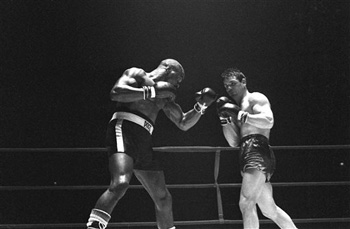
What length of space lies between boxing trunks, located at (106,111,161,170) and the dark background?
1.80m

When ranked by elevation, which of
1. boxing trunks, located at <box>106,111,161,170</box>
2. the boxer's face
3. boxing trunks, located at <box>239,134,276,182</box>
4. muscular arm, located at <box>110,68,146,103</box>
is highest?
muscular arm, located at <box>110,68,146,103</box>

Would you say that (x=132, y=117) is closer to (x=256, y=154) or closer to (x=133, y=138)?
(x=133, y=138)

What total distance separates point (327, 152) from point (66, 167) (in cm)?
267

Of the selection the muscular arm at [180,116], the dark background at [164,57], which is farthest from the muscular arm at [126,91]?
Answer: the dark background at [164,57]

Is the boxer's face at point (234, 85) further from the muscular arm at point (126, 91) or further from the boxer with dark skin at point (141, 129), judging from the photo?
the muscular arm at point (126, 91)

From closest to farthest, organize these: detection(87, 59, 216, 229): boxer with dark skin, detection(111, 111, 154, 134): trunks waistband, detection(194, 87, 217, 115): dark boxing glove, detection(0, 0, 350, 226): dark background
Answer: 1. detection(87, 59, 216, 229): boxer with dark skin
2. detection(111, 111, 154, 134): trunks waistband
3. detection(194, 87, 217, 115): dark boxing glove
4. detection(0, 0, 350, 226): dark background

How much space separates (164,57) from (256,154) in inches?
77.0

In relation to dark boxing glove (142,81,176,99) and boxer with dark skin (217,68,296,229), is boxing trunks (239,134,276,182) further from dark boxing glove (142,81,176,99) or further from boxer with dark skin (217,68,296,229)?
dark boxing glove (142,81,176,99)

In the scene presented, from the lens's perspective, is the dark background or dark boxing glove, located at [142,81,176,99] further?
the dark background

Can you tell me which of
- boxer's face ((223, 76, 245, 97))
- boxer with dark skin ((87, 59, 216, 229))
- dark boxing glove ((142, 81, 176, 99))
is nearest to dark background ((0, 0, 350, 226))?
boxer's face ((223, 76, 245, 97))

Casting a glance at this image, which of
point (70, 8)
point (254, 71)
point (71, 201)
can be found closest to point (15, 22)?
point (70, 8)

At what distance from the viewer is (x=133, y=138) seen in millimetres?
2848

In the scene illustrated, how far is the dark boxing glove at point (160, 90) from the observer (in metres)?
2.78

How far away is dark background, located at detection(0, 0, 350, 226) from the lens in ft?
14.6
